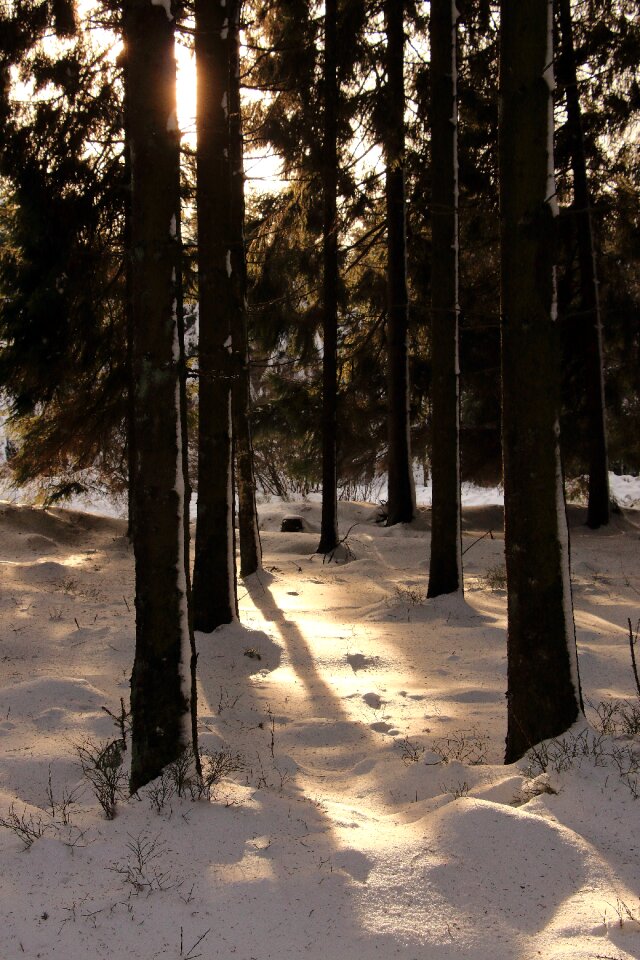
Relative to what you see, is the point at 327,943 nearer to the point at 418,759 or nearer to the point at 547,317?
the point at 418,759

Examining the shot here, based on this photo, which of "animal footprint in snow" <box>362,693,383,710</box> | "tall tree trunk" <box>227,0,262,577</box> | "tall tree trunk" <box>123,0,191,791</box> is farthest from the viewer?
"tall tree trunk" <box>227,0,262,577</box>

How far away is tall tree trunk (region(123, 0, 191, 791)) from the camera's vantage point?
4.09 metres

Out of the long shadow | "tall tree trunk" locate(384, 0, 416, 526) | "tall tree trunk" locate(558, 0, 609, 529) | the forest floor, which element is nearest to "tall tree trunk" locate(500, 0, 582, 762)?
the forest floor

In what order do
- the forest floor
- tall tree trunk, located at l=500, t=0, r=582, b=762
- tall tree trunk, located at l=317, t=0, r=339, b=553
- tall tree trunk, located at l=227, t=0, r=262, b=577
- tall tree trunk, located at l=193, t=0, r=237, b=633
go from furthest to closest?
tall tree trunk, located at l=317, t=0, r=339, b=553
tall tree trunk, located at l=227, t=0, r=262, b=577
tall tree trunk, located at l=193, t=0, r=237, b=633
tall tree trunk, located at l=500, t=0, r=582, b=762
the forest floor

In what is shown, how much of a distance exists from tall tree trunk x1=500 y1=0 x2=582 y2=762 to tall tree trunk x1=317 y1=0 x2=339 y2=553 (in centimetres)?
803

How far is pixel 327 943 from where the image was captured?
2.87 meters

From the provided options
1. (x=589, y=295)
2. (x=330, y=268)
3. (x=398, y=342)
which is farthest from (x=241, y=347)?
(x=589, y=295)

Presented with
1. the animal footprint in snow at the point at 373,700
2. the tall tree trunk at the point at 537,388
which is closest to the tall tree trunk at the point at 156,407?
the tall tree trunk at the point at 537,388

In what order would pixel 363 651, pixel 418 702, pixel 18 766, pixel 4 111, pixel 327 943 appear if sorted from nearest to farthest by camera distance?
pixel 327 943
pixel 18 766
pixel 418 702
pixel 363 651
pixel 4 111

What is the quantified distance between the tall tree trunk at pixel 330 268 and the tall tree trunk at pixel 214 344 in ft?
13.6

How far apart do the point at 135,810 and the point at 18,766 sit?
1049 millimetres

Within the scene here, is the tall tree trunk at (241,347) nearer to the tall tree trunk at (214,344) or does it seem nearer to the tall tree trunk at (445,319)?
the tall tree trunk at (214,344)

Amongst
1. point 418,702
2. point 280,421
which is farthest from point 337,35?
point 418,702

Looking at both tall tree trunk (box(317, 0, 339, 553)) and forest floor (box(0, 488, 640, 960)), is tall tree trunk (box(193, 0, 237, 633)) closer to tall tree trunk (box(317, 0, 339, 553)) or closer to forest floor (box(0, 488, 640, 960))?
forest floor (box(0, 488, 640, 960))
